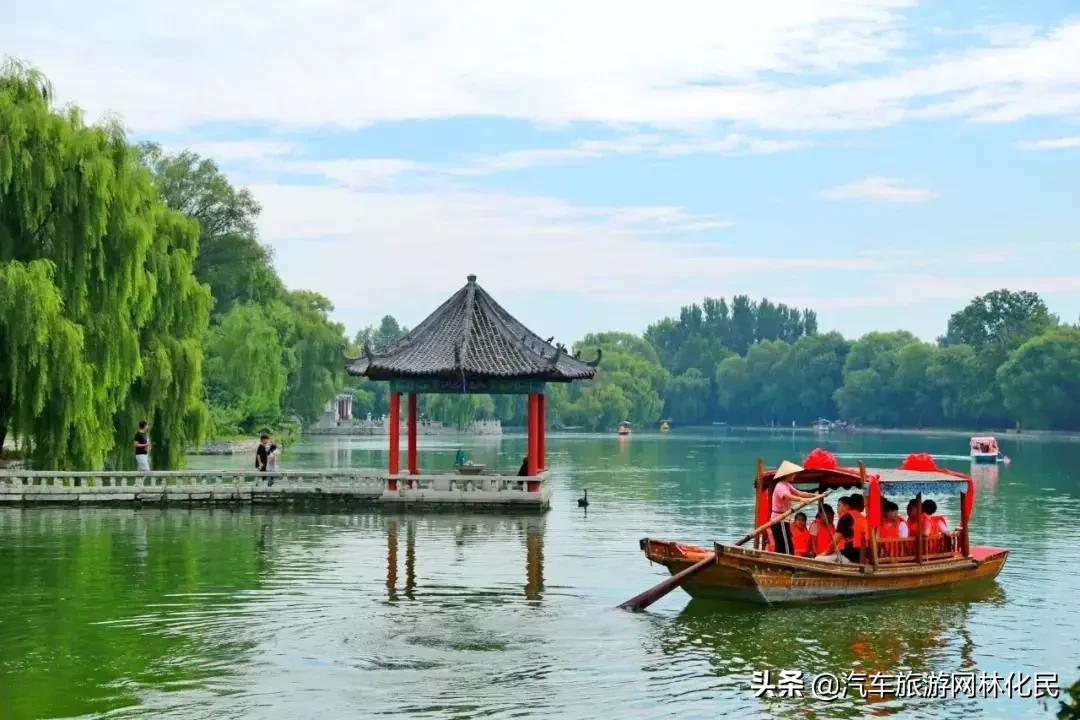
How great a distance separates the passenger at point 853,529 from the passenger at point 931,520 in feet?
3.92

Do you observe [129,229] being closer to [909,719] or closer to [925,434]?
[909,719]

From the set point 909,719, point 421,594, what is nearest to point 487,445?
point 421,594

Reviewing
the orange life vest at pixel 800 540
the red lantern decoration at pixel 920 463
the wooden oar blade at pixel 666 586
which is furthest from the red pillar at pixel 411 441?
the wooden oar blade at pixel 666 586

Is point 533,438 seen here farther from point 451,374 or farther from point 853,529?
point 853,529

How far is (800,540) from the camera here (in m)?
17.6

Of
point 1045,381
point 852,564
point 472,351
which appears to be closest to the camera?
point 852,564

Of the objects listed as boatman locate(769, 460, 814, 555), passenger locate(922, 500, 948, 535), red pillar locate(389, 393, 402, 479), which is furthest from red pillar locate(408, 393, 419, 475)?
passenger locate(922, 500, 948, 535)

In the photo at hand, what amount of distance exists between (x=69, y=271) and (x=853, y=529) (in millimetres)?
16081

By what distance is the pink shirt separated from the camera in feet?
58.2

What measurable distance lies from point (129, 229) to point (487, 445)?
48.8m

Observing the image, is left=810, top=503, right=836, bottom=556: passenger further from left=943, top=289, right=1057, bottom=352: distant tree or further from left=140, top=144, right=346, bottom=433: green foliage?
left=943, top=289, right=1057, bottom=352: distant tree

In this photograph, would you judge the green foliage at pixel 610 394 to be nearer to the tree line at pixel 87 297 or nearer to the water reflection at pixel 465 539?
Result: the tree line at pixel 87 297

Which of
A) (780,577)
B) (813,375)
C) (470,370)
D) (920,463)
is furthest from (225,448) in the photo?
(813,375)

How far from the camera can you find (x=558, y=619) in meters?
15.9
